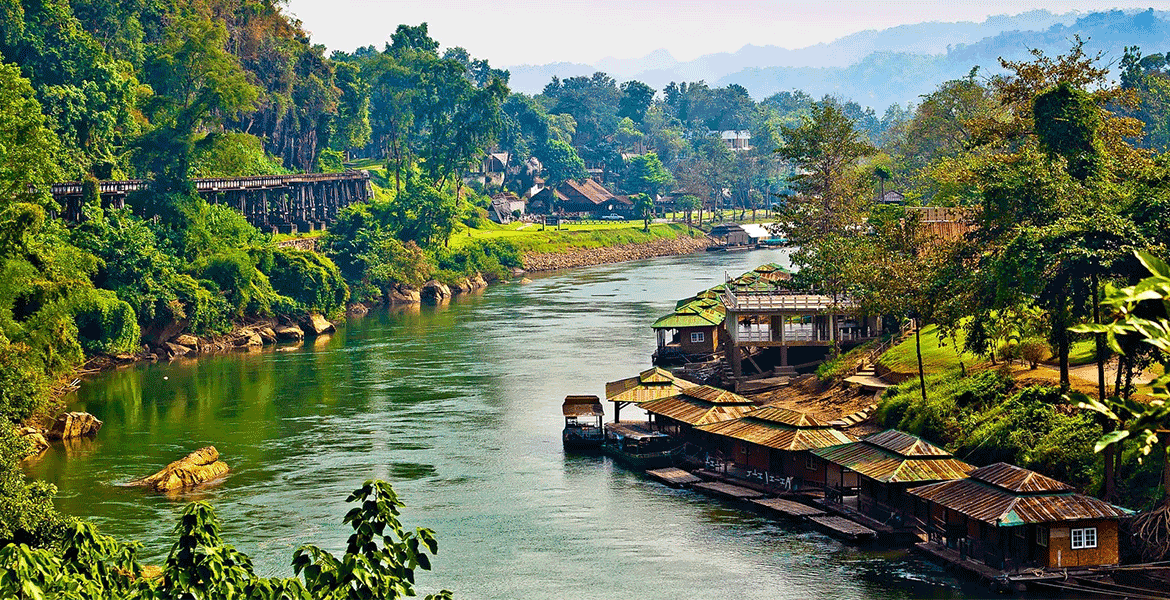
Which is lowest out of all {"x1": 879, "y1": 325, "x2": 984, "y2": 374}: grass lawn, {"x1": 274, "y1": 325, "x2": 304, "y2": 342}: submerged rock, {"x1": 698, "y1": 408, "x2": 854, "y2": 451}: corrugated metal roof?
{"x1": 274, "y1": 325, "x2": 304, "y2": 342}: submerged rock

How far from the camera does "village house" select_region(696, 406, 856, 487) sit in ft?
162

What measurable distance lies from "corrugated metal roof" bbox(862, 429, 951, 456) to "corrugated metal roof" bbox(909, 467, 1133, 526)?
11.8 feet

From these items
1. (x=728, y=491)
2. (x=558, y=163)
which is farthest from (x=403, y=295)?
(x=558, y=163)

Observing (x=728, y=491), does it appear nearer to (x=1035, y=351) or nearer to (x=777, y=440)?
(x=777, y=440)

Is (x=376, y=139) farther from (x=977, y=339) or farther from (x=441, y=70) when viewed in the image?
(x=977, y=339)

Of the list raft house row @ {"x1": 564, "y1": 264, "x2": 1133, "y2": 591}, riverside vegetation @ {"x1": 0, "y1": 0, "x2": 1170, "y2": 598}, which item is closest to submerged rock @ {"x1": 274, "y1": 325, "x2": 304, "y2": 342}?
riverside vegetation @ {"x1": 0, "y1": 0, "x2": 1170, "y2": 598}

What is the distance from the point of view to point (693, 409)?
56406mm

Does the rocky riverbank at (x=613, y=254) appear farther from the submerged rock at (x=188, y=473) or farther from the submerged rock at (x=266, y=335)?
the submerged rock at (x=188, y=473)

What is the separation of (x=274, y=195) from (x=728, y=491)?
89.7 m

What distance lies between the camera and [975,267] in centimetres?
5588

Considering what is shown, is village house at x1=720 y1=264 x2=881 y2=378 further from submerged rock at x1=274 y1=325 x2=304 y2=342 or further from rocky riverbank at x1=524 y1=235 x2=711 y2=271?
rocky riverbank at x1=524 y1=235 x2=711 y2=271

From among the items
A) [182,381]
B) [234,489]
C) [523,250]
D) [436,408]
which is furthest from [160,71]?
[234,489]

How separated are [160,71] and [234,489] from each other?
79.2 metres

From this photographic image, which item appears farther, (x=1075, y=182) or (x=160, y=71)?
(x=160, y=71)
